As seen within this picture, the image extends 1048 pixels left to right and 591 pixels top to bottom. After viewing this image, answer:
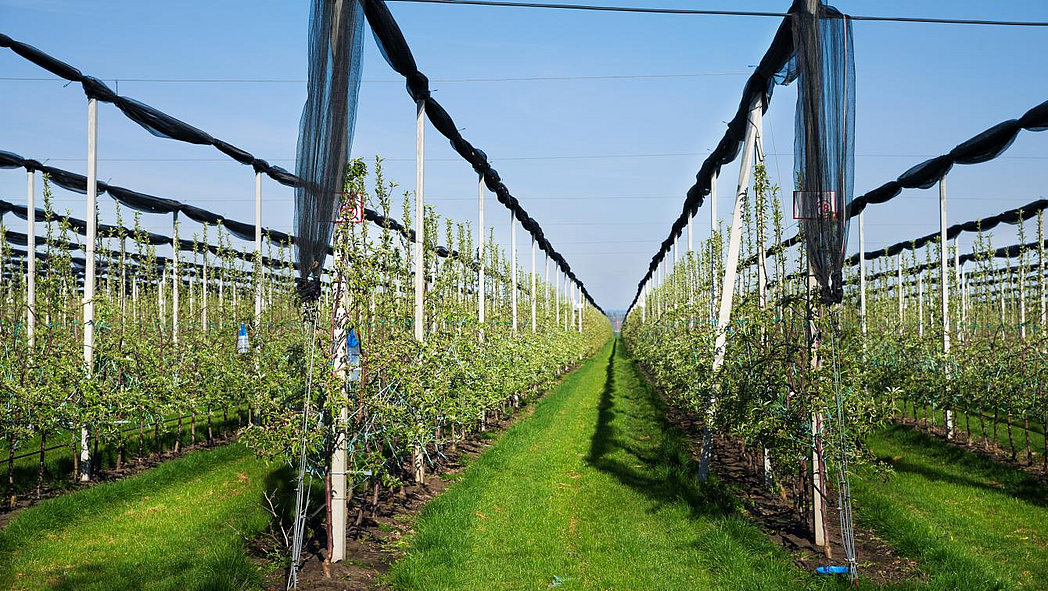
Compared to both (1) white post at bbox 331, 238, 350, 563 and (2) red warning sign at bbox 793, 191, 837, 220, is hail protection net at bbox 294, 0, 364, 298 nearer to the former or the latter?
(1) white post at bbox 331, 238, 350, 563

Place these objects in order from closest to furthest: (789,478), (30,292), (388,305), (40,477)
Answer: (388,305) → (789,478) → (40,477) → (30,292)

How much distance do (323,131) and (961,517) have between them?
7.27 m

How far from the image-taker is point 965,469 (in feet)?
32.0

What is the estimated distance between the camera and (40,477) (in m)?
7.91

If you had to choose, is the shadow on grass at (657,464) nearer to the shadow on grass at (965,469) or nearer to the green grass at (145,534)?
the shadow on grass at (965,469)

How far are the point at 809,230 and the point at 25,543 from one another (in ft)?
24.0

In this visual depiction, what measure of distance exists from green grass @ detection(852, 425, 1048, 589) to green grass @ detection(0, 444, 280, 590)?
535 cm

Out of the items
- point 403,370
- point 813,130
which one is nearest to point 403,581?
point 403,370

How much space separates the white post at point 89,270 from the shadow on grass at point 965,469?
10.7 m

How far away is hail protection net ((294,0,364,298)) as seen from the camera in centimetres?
538

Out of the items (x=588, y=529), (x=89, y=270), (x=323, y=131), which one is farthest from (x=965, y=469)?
(x=89, y=270)

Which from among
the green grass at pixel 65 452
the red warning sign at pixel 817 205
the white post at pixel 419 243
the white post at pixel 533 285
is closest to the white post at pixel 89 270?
the green grass at pixel 65 452

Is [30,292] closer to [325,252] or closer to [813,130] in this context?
[325,252]

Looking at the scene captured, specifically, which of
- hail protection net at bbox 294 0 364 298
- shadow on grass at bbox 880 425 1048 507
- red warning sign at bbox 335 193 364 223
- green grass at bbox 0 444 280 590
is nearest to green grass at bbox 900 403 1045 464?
shadow on grass at bbox 880 425 1048 507
